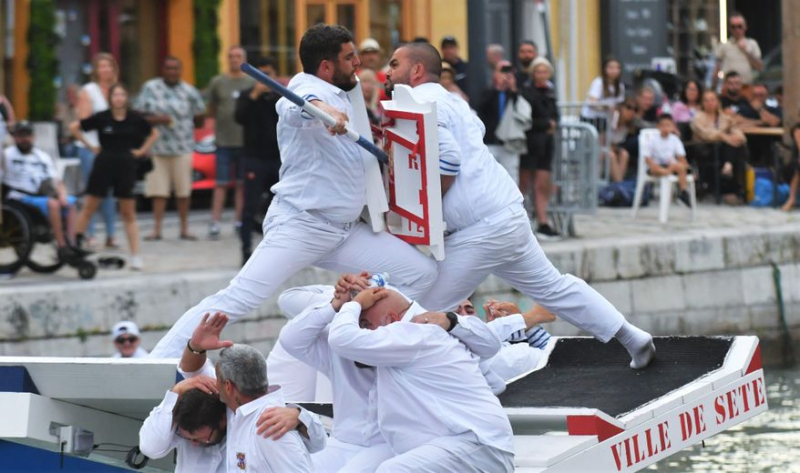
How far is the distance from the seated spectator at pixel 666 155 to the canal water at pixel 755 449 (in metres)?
3.83

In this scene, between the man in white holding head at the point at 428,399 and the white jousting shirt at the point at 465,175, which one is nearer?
the man in white holding head at the point at 428,399

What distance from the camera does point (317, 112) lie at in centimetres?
727

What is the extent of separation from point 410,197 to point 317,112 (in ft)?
2.13

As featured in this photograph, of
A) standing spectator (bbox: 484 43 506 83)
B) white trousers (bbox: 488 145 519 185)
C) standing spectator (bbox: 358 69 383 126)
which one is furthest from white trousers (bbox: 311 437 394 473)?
standing spectator (bbox: 484 43 506 83)

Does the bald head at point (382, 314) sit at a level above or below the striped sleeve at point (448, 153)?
below

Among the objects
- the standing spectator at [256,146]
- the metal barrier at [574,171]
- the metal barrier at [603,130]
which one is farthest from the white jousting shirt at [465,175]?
the metal barrier at [603,130]

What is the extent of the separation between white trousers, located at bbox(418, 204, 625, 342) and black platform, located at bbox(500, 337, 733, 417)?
0.99 ft

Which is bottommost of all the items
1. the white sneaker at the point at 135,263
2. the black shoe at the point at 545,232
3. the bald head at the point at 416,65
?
the black shoe at the point at 545,232

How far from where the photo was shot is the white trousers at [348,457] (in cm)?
676

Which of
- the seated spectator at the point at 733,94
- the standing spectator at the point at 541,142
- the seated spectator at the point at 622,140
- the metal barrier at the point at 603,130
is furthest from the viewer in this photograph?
the seated spectator at the point at 733,94

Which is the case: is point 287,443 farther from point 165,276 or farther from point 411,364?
→ point 165,276

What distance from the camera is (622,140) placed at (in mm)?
18734

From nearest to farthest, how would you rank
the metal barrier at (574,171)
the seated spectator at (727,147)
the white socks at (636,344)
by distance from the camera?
the white socks at (636,344) < the metal barrier at (574,171) < the seated spectator at (727,147)

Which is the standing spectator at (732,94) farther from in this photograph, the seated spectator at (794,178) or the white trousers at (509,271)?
the white trousers at (509,271)
